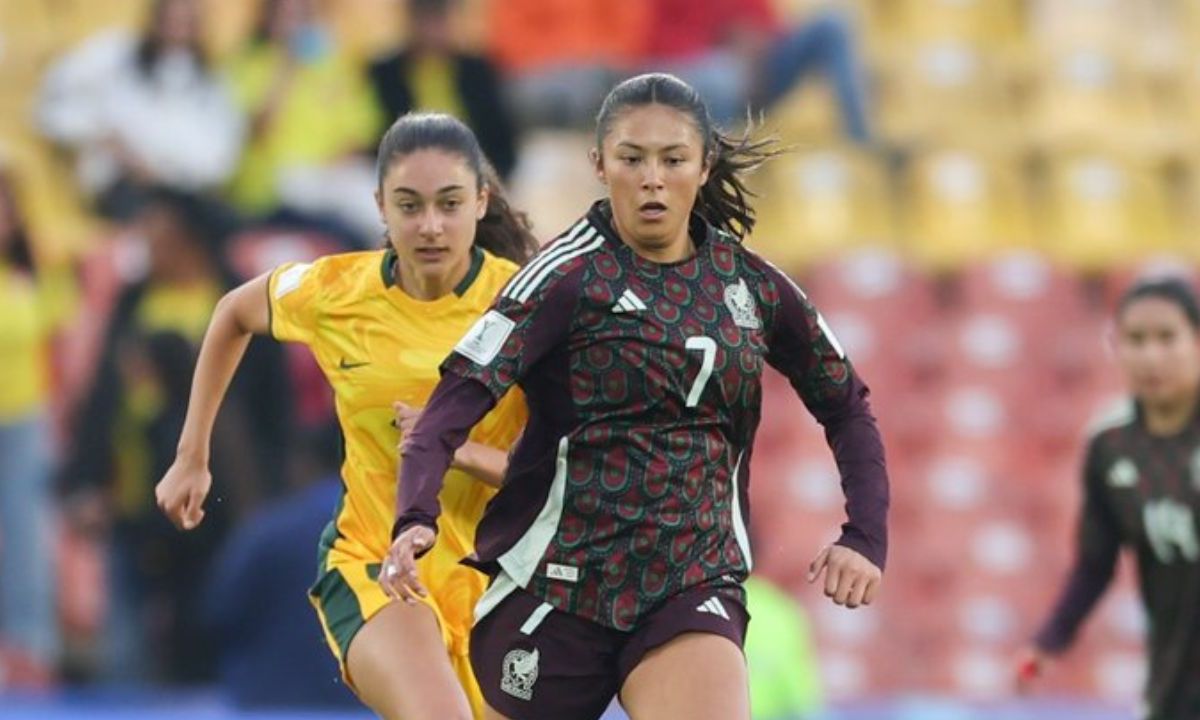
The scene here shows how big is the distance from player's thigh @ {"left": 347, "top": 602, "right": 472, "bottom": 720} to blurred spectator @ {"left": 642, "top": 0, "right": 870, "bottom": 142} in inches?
256

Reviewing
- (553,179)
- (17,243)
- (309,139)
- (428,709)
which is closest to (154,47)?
(309,139)

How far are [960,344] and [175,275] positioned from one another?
3.73 metres

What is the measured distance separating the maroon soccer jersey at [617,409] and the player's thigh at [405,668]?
494 mm

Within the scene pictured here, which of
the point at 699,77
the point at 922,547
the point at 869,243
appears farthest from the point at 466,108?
the point at 922,547

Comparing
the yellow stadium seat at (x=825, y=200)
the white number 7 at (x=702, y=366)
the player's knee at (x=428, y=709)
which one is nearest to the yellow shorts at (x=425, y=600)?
the player's knee at (x=428, y=709)

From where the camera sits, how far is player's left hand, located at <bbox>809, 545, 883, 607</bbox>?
5.36 m

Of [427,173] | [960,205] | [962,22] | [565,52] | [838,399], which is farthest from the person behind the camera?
[962,22]

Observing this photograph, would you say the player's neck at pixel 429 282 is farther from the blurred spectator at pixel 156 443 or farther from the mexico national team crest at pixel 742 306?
the blurred spectator at pixel 156 443

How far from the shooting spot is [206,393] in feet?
20.6

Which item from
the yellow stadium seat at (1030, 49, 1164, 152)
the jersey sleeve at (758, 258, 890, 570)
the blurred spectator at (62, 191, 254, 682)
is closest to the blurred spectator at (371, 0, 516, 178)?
the blurred spectator at (62, 191, 254, 682)

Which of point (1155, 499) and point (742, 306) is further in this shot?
point (1155, 499)

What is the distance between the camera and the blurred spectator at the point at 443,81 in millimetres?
12125

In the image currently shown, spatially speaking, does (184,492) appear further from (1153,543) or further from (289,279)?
(1153,543)

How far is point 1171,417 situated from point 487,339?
2.79 meters
